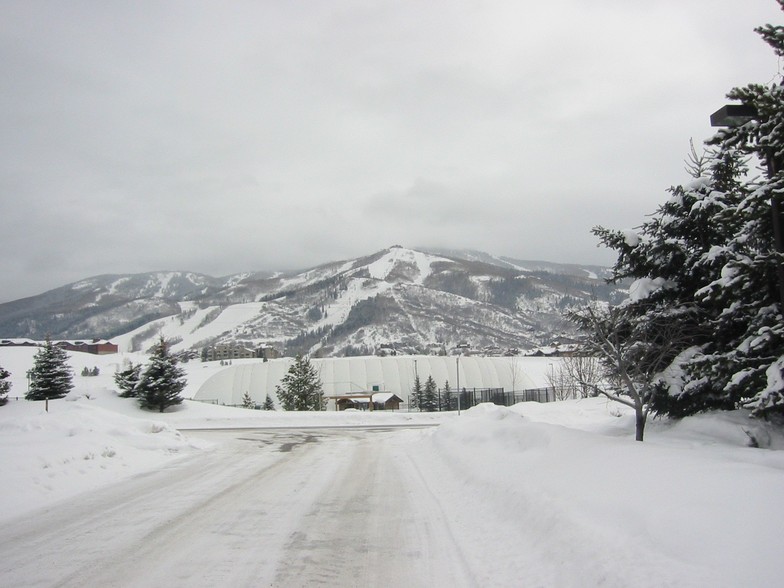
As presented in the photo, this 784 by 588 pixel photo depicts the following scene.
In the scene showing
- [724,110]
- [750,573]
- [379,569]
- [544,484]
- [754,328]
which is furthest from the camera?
[754,328]

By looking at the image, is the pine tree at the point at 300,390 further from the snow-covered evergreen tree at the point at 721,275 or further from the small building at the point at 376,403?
the snow-covered evergreen tree at the point at 721,275

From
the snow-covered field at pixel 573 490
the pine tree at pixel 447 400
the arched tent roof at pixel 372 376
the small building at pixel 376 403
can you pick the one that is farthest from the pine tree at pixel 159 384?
the arched tent roof at pixel 372 376

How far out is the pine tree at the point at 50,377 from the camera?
47625mm

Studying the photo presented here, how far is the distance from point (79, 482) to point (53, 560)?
20.1 feet

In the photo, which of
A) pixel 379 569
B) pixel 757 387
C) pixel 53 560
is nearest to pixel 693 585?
pixel 379 569

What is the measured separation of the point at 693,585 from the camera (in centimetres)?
418

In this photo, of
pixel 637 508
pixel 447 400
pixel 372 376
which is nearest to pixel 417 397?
pixel 447 400

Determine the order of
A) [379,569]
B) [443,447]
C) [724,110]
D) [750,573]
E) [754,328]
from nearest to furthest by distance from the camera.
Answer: [750,573]
[379,569]
[724,110]
[754,328]
[443,447]

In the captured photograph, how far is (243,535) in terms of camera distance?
7.18 meters

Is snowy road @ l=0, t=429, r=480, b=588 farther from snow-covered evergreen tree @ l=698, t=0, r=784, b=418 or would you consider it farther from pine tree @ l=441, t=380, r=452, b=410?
pine tree @ l=441, t=380, r=452, b=410

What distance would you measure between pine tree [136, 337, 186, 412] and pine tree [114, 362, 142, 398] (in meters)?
2.98

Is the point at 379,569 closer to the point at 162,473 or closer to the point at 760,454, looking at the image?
the point at 760,454

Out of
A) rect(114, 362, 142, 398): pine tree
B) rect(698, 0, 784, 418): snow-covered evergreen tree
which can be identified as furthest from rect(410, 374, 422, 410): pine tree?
rect(698, 0, 784, 418): snow-covered evergreen tree

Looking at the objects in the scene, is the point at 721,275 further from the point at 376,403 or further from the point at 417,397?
the point at 376,403
